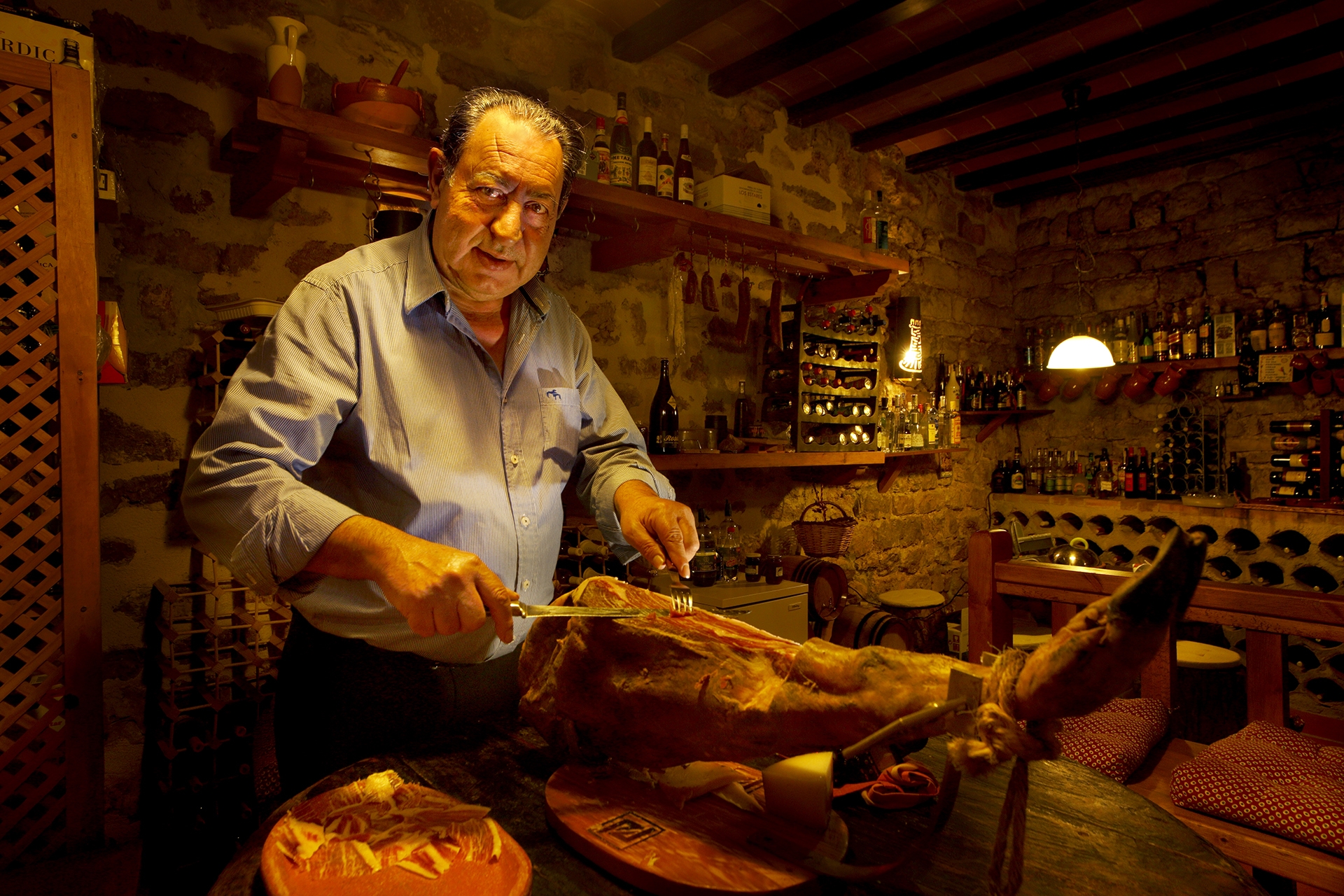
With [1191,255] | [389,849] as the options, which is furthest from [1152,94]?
[389,849]

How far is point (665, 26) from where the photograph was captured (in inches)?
134

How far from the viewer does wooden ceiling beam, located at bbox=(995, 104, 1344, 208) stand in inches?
182

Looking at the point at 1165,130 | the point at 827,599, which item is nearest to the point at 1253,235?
the point at 1165,130

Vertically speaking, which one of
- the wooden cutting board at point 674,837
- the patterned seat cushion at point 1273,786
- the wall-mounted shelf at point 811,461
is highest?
the wall-mounted shelf at point 811,461

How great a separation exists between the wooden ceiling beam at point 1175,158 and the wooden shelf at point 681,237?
266cm

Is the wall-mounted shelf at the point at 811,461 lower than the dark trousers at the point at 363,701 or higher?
higher

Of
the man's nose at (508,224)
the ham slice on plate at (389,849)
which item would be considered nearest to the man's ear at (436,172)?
the man's nose at (508,224)

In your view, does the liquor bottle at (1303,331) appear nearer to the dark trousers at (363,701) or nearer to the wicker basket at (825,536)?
the wicker basket at (825,536)

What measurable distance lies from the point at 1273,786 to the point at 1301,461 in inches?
160

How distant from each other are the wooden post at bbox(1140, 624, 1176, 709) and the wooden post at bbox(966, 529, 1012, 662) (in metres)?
0.38

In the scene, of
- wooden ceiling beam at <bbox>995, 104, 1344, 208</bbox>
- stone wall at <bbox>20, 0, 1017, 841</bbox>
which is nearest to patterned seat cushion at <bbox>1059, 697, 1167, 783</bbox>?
stone wall at <bbox>20, 0, 1017, 841</bbox>

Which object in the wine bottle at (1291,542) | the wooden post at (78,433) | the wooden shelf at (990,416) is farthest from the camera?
the wooden shelf at (990,416)

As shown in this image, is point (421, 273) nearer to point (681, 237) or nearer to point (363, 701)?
point (363, 701)

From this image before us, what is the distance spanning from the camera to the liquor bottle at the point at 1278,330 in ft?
15.7
